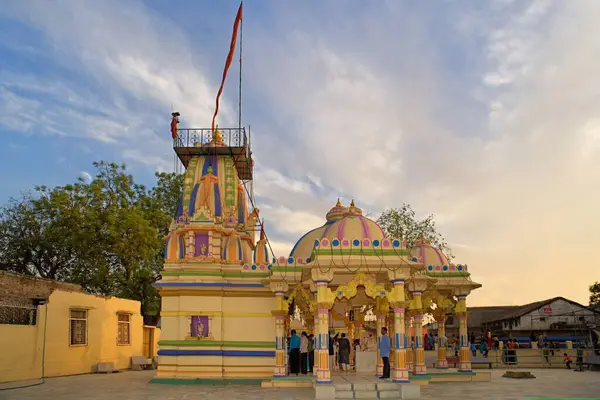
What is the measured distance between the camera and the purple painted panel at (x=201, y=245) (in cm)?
2016

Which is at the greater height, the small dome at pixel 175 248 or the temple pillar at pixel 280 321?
the small dome at pixel 175 248

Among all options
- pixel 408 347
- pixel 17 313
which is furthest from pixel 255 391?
pixel 17 313

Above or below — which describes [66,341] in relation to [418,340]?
below

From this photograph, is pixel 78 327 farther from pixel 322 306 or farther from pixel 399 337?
pixel 399 337

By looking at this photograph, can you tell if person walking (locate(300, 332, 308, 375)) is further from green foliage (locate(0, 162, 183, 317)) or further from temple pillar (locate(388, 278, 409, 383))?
green foliage (locate(0, 162, 183, 317))

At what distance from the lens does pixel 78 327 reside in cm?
2317

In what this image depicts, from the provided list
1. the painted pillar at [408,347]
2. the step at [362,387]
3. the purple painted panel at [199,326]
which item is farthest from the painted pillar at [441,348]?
the purple painted panel at [199,326]

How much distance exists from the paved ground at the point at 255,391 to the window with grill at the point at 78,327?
3.99 m

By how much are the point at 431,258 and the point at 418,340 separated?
131 inches

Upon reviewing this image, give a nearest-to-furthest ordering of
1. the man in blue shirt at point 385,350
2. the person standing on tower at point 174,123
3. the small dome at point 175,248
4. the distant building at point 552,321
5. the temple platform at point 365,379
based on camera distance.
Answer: the temple platform at point 365,379, the man in blue shirt at point 385,350, the small dome at point 175,248, the person standing on tower at point 174,123, the distant building at point 552,321

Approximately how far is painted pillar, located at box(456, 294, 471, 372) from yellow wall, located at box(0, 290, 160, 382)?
1503 centimetres

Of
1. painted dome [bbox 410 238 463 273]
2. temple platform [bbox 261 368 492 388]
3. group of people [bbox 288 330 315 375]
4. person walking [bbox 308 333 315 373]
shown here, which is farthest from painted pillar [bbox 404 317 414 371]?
group of people [bbox 288 330 315 375]

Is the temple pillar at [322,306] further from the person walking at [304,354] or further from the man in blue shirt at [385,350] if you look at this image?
the person walking at [304,354]

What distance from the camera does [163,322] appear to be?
18.7 metres
